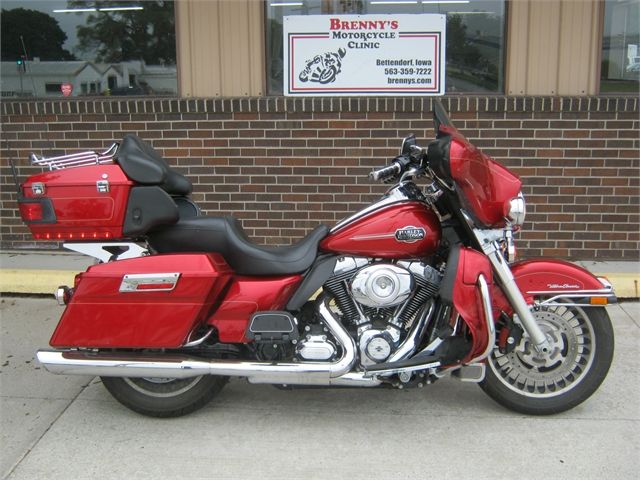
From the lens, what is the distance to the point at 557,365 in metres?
3.17

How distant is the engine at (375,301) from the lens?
115 inches

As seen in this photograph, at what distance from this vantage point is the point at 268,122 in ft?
18.9

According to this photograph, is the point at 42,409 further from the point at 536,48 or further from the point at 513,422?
the point at 536,48

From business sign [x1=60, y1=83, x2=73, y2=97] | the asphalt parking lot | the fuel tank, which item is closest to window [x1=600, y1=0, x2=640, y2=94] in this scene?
the asphalt parking lot

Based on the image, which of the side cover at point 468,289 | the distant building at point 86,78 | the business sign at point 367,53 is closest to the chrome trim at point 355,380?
the side cover at point 468,289

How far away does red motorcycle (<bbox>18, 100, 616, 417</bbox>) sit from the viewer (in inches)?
115

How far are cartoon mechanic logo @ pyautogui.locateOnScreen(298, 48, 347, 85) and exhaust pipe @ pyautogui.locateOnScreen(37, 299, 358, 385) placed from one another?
3.25 metres

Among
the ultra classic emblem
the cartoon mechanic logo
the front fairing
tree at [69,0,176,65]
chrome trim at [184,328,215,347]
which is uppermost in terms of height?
tree at [69,0,176,65]

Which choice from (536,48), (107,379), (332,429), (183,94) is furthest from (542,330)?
(183,94)

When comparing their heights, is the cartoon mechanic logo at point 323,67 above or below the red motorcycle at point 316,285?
above

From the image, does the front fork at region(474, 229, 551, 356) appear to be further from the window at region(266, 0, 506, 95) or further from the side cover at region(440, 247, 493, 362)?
the window at region(266, 0, 506, 95)

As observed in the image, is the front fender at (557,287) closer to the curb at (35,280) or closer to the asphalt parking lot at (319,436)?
the asphalt parking lot at (319,436)

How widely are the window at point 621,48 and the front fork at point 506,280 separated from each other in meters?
3.45

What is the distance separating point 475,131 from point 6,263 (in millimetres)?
4686
